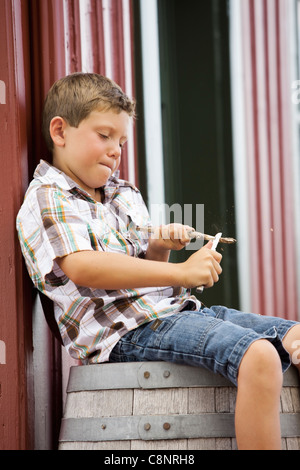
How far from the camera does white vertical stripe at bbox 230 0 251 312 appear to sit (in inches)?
94.3

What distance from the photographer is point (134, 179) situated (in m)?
2.18

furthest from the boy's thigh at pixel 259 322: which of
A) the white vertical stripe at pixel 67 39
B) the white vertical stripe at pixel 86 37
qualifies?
the white vertical stripe at pixel 86 37

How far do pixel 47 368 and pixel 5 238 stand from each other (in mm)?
335

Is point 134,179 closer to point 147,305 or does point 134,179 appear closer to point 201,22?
point 201,22

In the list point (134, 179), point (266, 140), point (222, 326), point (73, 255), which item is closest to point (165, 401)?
point (222, 326)

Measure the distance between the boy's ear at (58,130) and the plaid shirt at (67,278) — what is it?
A: 0.07 metres

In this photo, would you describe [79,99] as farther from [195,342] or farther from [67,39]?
[195,342]

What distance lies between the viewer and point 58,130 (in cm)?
147

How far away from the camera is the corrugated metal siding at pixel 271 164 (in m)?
2.38

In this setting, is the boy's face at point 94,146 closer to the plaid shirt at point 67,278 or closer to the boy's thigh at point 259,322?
the plaid shirt at point 67,278

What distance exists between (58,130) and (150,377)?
1.88 feet

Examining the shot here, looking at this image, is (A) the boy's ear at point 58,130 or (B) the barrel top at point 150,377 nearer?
(B) the barrel top at point 150,377

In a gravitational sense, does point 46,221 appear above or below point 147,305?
above

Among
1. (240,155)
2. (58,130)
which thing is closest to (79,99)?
(58,130)
